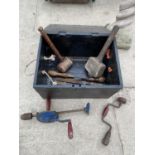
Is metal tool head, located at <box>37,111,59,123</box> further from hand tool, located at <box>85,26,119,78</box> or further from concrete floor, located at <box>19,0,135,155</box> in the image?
hand tool, located at <box>85,26,119,78</box>

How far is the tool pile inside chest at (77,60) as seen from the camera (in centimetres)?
116

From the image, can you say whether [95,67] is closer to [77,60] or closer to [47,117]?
[77,60]

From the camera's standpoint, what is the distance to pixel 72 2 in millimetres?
1662

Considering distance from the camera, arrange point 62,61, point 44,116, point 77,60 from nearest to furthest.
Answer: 1. point 44,116
2. point 62,61
3. point 77,60

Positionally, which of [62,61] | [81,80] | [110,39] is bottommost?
[81,80]

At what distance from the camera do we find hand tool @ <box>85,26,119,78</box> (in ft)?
3.93

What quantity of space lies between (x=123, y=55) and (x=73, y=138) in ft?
2.01

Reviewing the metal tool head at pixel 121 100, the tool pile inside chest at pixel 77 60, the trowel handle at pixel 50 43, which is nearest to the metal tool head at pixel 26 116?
the tool pile inside chest at pixel 77 60

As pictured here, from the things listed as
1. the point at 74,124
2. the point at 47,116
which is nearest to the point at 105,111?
the point at 74,124

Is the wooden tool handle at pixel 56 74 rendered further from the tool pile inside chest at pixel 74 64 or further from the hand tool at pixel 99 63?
the hand tool at pixel 99 63

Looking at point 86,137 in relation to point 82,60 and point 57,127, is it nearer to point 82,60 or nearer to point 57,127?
point 57,127

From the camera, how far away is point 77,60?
4.55 ft

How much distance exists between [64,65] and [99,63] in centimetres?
19

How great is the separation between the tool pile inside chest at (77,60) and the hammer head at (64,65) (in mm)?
23
